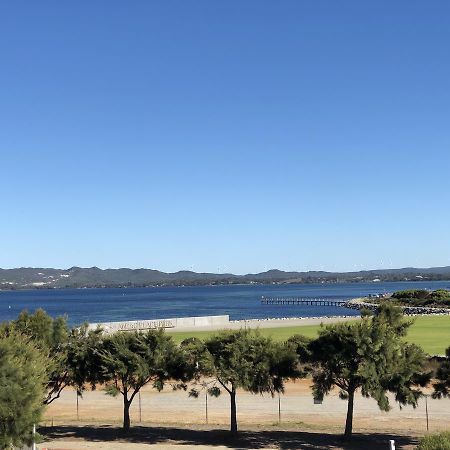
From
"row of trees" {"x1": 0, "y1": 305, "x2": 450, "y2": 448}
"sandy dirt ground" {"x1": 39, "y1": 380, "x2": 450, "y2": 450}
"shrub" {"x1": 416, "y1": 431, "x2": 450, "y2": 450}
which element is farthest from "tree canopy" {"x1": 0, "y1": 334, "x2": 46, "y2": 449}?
"shrub" {"x1": 416, "y1": 431, "x2": 450, "y2": 450}

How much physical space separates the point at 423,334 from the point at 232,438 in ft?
146

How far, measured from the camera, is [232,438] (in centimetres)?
3016

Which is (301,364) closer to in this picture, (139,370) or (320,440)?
(320,440)

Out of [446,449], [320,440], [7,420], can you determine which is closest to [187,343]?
[320,440]

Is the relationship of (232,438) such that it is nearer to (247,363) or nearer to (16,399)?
(247,363)

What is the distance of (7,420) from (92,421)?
15519 millimetres

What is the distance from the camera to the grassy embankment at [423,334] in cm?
5873

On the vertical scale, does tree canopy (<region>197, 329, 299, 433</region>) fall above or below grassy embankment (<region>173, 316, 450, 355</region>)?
above

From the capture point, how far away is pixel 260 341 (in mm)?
32062

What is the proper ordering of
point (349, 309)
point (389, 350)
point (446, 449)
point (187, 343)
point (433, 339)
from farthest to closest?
point (349, 309) < point (433, 339) < point (187, 343) < point (389, 350) < point (446, 449)

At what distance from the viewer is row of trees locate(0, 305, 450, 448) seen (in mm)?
29094

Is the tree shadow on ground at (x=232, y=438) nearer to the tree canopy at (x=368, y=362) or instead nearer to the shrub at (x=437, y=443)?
the tree canopy at (x=368, y=362)

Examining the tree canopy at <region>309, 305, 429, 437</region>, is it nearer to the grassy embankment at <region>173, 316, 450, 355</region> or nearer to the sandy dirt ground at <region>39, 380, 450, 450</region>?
the sandy dirt ground at <region>39, 380, 450, 450</region>

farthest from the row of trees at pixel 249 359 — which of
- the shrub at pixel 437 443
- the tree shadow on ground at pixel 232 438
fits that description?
the shrub at pixel 437 443
